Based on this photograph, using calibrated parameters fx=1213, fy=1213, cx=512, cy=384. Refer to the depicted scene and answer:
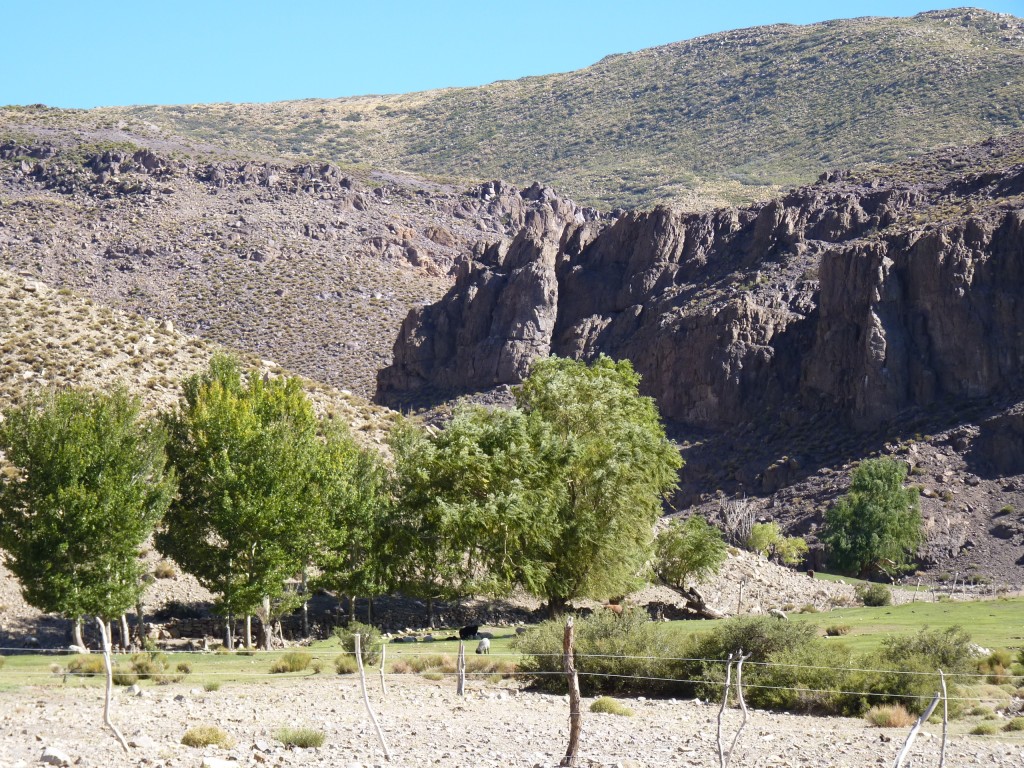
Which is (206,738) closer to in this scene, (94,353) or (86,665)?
(86,665)

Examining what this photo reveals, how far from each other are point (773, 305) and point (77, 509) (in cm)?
9342

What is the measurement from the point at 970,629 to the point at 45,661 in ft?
91.6

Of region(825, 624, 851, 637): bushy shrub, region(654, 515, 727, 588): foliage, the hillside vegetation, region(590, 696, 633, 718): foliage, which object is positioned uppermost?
the hillside vegetation

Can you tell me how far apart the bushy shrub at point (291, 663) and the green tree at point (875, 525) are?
54430mm

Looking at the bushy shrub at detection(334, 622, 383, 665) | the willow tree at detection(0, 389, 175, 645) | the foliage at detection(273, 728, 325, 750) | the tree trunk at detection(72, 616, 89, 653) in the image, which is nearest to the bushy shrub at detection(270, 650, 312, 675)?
the bushy shrub at detection(334, 622, 383, 665)

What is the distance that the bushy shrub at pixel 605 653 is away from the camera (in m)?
28.2

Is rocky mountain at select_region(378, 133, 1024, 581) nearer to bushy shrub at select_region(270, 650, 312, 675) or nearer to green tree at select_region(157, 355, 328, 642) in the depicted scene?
green tree at select_region(157, 355, 328, 642)

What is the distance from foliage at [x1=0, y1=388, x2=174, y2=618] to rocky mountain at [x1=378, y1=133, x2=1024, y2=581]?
209ft

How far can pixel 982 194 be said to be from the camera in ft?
379

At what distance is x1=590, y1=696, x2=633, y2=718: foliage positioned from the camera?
24.8 meters

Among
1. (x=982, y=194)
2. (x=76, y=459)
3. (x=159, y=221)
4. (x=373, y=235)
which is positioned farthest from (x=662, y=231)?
(x=76, y=459)

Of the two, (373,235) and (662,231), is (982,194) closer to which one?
(662,231)

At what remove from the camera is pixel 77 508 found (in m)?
31.0

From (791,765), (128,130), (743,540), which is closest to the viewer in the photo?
(791,765)
